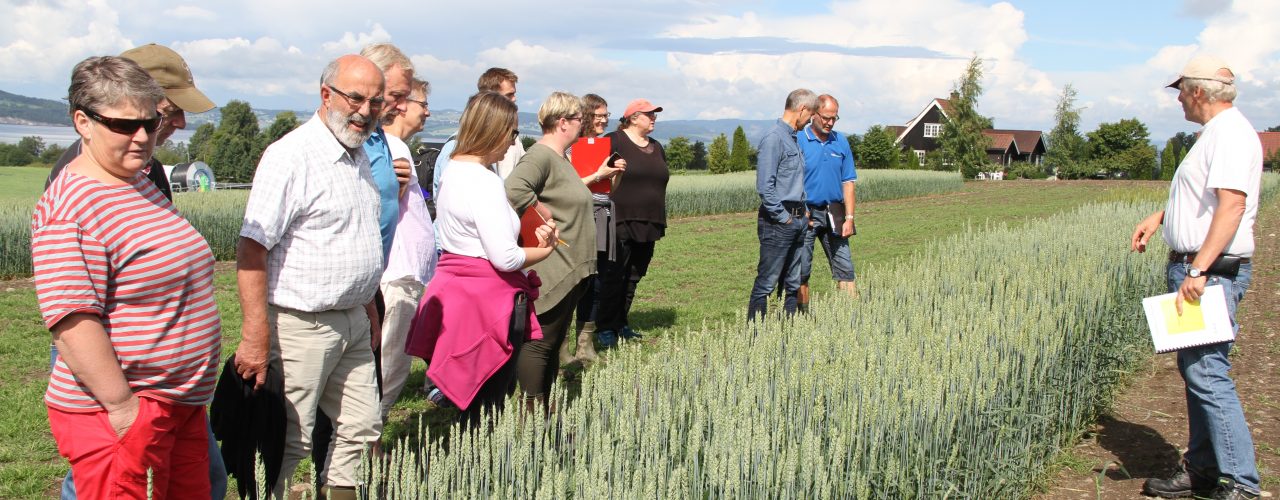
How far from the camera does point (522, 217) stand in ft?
14.0

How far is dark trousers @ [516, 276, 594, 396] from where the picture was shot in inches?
171

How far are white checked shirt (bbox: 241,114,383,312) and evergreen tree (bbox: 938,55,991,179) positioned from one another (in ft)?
233

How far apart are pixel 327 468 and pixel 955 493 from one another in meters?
2.33

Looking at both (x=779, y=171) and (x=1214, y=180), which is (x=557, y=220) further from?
(x=1214, y=180)

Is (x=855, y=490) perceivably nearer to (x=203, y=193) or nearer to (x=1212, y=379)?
(x=1212, y=379)

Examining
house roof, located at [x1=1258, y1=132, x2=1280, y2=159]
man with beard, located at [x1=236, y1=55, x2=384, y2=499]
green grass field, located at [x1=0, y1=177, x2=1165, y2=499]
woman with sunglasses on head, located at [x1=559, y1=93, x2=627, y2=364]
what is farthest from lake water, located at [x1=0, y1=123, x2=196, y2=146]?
house roof, located at [x1=1258, y1=132, x2=1280, y2=159]

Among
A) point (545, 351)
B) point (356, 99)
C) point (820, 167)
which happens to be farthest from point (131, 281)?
point (820, 167)

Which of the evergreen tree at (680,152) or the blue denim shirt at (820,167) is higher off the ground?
Result: the blue denim shirt at (820,167)

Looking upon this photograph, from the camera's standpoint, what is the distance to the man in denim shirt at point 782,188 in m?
6.79

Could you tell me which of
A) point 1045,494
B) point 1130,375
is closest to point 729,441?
point 1045,494

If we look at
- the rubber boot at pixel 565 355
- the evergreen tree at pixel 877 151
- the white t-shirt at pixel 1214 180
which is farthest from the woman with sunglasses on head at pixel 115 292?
the evergreen tree at pixel 877 151

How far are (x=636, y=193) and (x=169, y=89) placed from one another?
4107 millimetres

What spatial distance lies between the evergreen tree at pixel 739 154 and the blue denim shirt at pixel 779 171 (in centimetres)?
5068

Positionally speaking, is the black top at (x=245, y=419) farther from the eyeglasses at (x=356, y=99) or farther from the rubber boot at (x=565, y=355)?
the rubber boot at (x=565, y=355)
